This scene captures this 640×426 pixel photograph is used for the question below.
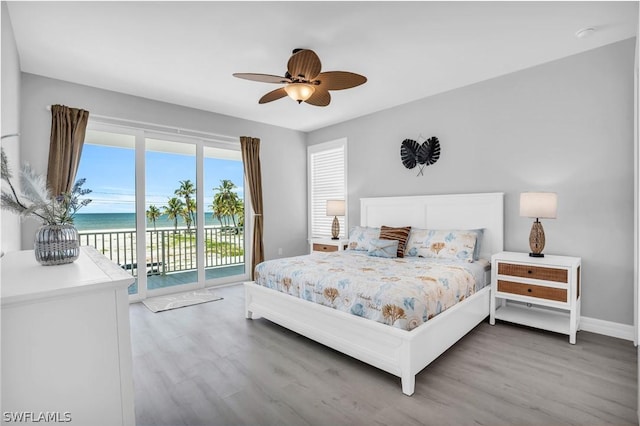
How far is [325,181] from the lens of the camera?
19.3 ft

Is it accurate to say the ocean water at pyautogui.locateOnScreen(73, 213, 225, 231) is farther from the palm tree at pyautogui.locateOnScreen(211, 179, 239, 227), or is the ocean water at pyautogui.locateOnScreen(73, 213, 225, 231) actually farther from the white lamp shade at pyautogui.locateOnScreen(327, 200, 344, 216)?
the white lamp shade at pyautogui.locateOnScreen(327, 200, 344, 216)

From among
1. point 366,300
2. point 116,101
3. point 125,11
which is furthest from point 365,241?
point 116,101

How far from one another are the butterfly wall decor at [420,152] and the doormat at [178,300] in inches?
128

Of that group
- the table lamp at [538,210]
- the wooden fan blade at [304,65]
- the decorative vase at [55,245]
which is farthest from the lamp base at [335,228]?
the decorative vase at [55,245]

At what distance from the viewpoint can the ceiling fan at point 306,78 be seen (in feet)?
8.29

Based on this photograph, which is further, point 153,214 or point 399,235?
point 153,214

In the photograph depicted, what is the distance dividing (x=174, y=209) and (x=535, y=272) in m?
4.55

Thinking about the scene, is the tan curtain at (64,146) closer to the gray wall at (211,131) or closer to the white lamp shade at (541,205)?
the gray wall at (211,131)

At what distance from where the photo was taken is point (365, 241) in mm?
4117

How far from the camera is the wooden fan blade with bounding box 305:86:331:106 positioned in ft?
9.94

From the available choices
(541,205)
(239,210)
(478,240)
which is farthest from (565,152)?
(239,210)

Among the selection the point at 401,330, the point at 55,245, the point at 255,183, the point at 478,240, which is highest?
the point at 255,183

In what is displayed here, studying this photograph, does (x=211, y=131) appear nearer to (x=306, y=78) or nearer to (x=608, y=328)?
(x=306, y=78)

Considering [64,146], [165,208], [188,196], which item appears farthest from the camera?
[188,196]
